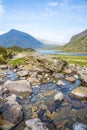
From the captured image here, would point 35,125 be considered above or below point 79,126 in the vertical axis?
above

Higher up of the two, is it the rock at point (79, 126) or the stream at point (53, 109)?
the rock at point (79, 126)

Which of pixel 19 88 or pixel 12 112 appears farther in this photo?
pixel 19 88

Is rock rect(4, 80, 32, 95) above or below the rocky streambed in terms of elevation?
above

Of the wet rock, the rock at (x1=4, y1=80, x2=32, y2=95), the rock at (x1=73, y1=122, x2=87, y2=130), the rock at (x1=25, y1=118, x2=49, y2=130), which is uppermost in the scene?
the rock at (x1=4, y1=80, x2=32, y2=95)

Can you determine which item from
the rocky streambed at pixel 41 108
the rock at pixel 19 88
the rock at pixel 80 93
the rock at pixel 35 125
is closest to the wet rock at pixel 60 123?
the rocky streambed at pixel 41 108

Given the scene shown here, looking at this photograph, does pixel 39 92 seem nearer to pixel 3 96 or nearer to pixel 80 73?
pixel 3 96

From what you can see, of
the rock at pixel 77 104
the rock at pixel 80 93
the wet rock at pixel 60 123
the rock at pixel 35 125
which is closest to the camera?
the rock at pixel 35 125

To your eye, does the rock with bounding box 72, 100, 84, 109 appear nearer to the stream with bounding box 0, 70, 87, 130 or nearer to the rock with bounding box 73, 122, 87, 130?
the stream with bounding box 0, 70, 87, 130

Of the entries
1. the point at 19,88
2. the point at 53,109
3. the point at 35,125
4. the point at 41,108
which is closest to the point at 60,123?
the point at 35,125

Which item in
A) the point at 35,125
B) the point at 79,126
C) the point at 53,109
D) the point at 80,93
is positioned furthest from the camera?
the point at 80,93

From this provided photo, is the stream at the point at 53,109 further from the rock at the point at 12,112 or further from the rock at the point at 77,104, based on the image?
the rock at the point at 12,112

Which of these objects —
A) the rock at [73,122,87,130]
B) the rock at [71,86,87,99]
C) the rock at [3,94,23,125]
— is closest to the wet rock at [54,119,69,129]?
the rock at [73,122,87,130]

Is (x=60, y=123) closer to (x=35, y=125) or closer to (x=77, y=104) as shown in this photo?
(x=35, y=125)

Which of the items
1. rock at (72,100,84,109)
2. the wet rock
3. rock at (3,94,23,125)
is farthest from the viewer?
rock at (72,100,84,109)
